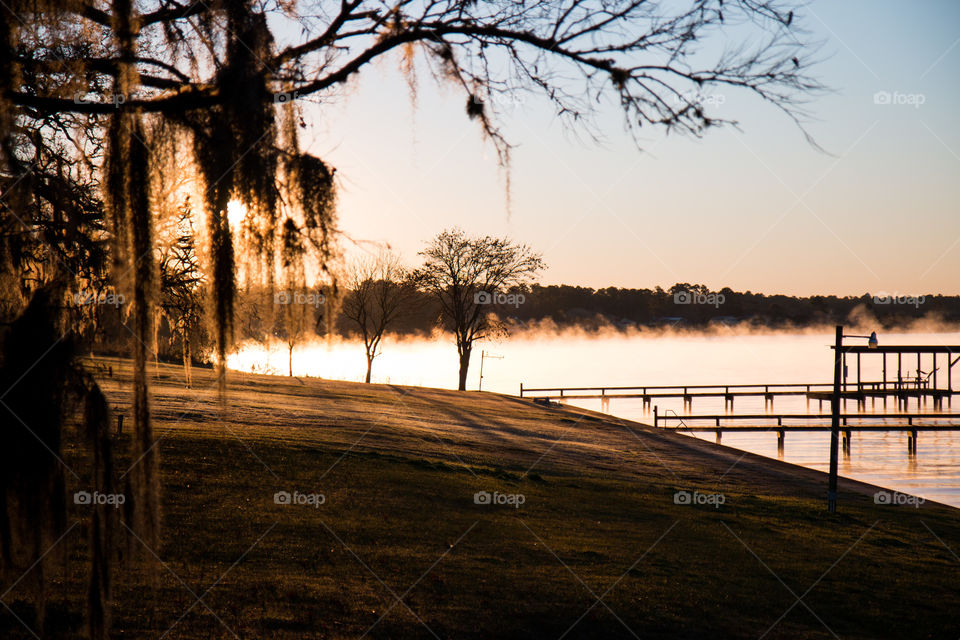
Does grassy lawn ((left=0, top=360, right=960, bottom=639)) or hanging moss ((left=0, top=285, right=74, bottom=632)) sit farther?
grassy lawn ((left=0, top=360, right=960, bottom=639))

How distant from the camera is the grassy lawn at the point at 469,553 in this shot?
8773mm

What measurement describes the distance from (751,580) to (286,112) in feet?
36.1

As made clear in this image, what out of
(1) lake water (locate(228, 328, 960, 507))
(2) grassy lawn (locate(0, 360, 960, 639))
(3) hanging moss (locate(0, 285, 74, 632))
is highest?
(3) hanging moss (locate(0, 285, 74, 632))

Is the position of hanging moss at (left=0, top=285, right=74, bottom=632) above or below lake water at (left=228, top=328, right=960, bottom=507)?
above

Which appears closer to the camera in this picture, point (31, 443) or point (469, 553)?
point (31, 443)

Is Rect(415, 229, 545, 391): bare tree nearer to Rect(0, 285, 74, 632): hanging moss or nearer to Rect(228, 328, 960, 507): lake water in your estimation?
Rect(228, 328, 960, 507): lake water

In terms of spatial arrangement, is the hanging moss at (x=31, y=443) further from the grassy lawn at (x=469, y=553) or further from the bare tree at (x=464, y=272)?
the bare tree at (x=464, y=272)

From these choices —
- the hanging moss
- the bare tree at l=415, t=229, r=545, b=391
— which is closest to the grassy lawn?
the hanging moss

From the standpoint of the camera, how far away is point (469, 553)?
40.0 feet

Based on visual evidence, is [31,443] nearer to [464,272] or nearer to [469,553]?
[469,553]

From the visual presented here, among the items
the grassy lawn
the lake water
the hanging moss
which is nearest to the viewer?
the hanging moss

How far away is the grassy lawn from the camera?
877cm

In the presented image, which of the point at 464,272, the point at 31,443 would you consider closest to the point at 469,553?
the point at 31,443

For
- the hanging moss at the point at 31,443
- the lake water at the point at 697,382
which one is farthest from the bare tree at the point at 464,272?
the hanging moss at the point at 31,443
